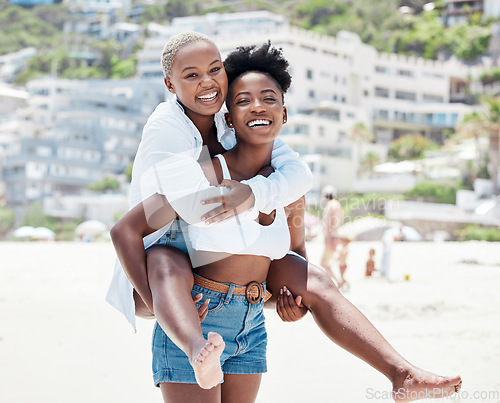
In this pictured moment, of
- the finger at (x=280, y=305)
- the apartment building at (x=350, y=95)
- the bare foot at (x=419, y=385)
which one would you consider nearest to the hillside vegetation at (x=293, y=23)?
the apartment building at (x=350, y=95)

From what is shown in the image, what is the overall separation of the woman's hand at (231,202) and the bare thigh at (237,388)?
629 mm

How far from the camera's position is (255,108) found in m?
2.40

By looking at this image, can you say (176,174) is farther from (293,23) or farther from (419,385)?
(293,23)

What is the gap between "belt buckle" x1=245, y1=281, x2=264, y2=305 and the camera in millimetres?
2432

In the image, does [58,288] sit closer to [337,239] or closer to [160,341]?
[337,239]

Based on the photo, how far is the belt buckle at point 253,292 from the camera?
243cm

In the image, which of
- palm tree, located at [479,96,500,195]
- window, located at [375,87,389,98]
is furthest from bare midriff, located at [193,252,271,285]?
window, located at [375,87,389,98]

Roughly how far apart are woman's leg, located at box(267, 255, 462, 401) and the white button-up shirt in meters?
0.28

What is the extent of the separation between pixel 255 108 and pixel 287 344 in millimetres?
5131

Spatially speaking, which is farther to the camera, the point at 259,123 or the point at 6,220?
the point at 6,220

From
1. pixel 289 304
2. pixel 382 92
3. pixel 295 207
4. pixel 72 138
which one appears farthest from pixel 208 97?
pixel 382 92

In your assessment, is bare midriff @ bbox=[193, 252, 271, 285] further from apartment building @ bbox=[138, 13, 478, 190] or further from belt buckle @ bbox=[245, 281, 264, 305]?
apartment building @ bbox=[138, 13, 478, 190]

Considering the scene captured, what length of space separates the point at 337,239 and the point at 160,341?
27.2 ft

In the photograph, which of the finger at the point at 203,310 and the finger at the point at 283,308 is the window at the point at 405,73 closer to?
the finger at the point at 283,308
